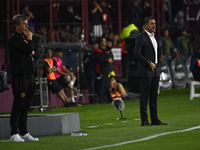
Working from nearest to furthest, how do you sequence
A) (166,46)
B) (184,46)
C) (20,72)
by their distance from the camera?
1. (20,72)
2. (166,46)
3. (184,46)

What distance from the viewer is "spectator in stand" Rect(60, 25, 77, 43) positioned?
904 inches

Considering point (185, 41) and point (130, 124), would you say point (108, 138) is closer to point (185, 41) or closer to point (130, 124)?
point (130, 124)

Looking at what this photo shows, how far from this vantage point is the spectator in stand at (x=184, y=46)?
25.1 m

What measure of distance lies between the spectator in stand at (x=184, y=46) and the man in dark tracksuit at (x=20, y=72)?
54.0 ft

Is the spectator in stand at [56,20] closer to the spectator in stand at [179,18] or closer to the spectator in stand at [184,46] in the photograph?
the spectator in stand at [184,46]

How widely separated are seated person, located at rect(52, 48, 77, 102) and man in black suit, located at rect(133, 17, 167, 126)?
752 centimetres

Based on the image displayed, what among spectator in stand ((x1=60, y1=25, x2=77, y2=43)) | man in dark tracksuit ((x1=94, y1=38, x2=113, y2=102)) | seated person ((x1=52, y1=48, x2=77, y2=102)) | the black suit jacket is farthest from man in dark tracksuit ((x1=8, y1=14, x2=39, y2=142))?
spectator in stand ((x1=60, y1=25, x2=77, y2=43))

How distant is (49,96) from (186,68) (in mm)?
8068

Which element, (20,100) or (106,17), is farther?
(106,17)

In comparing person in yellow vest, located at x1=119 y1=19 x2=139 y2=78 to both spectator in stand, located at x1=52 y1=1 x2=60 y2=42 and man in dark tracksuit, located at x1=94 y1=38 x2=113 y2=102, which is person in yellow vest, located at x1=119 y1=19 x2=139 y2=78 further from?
spectator in stand, located at x1=52 y1=1 x2=60 y2=42

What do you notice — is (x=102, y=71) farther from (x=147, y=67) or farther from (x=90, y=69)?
(x=147, y=67)

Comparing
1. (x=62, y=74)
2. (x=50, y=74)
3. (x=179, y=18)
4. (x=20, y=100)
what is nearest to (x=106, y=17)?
(x=179, y=18)

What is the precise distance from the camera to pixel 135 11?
2453cm

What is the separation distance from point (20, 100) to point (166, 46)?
15.6 m
